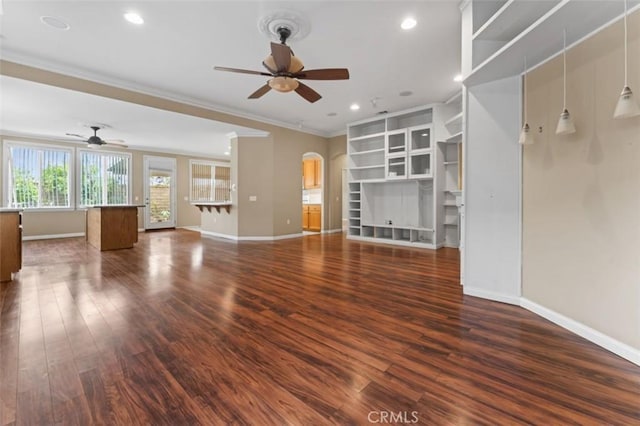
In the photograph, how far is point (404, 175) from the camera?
6.11 m

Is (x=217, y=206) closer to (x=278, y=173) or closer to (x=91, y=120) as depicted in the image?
(x=278, y=173)

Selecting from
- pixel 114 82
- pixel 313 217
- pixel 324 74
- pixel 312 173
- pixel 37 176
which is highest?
pixel 114 82

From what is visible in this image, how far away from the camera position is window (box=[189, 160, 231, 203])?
10453 millimetres

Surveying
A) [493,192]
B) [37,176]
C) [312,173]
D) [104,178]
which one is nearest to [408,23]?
[493,192]

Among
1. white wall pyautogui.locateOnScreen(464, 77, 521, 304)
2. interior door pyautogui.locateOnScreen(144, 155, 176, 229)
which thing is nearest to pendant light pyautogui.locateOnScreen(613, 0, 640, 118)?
white wall pyautogui.locateOnScreen(464, 77, 521, 304)

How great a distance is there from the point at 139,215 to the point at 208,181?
2688mm

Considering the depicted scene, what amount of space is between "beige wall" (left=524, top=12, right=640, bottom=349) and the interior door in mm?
10301

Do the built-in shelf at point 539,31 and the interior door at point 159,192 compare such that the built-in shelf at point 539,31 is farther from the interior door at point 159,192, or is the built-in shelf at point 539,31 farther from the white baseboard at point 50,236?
the white baseboard at point 50,236

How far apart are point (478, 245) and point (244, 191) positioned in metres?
5.41

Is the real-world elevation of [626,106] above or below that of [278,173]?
below

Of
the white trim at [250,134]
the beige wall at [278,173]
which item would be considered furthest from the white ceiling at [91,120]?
the beige wall at [278,173]

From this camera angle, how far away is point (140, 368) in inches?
66.4

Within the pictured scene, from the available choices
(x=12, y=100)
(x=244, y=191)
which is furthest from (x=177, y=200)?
(x=12, y=100)

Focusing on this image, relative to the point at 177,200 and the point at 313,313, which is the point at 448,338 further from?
the point at 177,200
